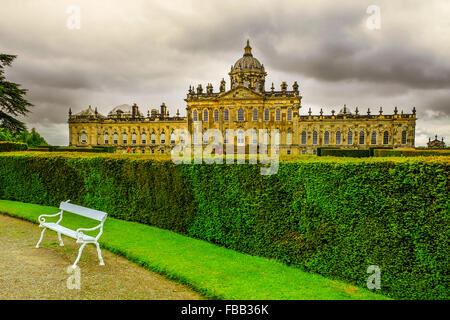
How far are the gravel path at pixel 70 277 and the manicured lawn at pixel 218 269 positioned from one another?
0.26 m

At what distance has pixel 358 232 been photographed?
5938mm

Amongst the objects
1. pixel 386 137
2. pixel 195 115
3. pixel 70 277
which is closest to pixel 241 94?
pixel 195 115

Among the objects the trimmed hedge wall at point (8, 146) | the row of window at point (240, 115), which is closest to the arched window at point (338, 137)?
the row of window at point (240, 115)

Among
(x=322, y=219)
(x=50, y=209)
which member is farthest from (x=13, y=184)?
(x=322, y=219)

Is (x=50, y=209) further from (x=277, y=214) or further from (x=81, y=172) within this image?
(x=277, y=214)

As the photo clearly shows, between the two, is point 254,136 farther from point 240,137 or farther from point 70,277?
point 70,277

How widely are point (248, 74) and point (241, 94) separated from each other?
7.30 metres

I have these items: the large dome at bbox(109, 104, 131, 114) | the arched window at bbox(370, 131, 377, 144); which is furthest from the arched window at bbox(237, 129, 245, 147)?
the large dome at bbox(109, 104, 131, 114)

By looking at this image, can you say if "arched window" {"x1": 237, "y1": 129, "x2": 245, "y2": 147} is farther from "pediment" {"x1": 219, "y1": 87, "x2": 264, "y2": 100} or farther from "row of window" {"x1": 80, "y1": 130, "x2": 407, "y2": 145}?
"pediment" {"x1": 219, "y1": 87, "x2": 264, "y2": 100}

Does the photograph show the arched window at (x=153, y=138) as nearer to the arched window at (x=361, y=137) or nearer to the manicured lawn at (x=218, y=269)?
the arched window at (x=361, y=137)

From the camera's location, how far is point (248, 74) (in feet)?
192
